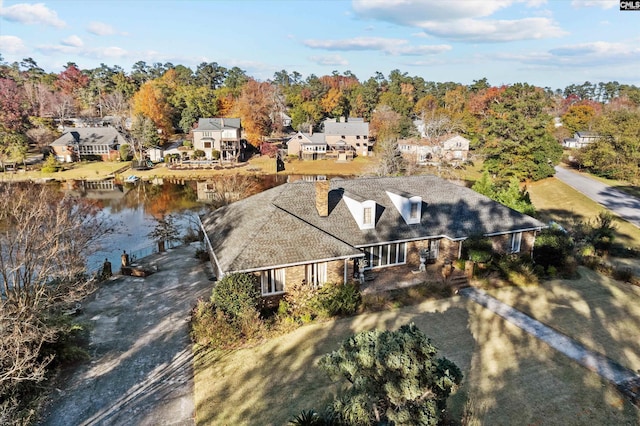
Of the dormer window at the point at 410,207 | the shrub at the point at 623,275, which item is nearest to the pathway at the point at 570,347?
the dormer window at the point at 410,207

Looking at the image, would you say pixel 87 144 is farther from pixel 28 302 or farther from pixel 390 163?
pixel 28 302

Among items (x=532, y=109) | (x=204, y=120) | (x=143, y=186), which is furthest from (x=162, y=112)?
(x=532, y=109)

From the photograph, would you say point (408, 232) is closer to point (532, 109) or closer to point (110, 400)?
point (110, 400)

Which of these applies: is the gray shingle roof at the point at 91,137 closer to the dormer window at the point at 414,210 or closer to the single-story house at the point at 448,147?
the single-story house at the point at 448,147

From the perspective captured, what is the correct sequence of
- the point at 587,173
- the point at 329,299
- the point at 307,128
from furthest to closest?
the point at 307,128, the point at 587,173, the point at 329,299

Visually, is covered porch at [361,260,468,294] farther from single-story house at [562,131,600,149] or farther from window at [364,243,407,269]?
single-story house at [562,131,600,149]
